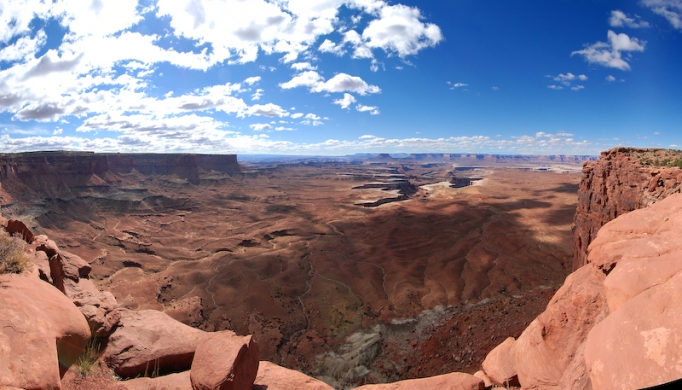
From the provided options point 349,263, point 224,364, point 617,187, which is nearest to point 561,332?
point 224,364

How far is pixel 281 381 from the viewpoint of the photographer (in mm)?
10078

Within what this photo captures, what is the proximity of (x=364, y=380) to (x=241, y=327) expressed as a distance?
13.4m

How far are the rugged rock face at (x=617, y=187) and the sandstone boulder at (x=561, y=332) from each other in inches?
377

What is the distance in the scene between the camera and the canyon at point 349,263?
21844 mm

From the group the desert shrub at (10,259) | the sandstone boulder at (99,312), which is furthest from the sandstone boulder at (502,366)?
the desert shrub at (10,259)

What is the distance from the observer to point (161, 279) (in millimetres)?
40344

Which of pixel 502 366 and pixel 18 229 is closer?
pixel 502 366

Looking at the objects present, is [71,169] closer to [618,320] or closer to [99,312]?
[99,312]

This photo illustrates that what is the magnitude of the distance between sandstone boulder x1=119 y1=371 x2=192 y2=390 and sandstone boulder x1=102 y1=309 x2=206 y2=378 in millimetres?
487

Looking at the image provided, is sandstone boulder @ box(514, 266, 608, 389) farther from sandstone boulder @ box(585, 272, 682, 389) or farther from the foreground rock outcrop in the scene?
sandstone boulder @ box(585, 272, 682, 389)

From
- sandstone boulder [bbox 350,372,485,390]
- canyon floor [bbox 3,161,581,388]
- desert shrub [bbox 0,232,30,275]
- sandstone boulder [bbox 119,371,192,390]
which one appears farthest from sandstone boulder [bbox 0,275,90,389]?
canyon floor [bbox 3,161,581,388]

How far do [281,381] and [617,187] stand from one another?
23206 millimetres

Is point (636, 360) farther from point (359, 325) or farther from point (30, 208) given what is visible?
point (30, 208)

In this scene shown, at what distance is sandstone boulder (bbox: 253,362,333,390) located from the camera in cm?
979
